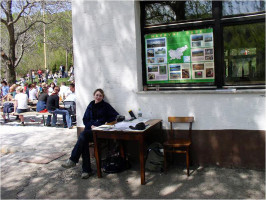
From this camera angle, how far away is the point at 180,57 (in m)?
5.48

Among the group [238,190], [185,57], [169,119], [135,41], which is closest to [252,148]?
[238,190]

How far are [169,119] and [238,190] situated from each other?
164 cm

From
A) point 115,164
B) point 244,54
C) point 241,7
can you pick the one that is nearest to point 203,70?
point 244,54

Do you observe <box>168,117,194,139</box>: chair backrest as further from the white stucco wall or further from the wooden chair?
the white stucco wall

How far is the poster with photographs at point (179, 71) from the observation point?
5.46m

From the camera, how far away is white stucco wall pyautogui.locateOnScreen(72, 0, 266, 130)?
486cm

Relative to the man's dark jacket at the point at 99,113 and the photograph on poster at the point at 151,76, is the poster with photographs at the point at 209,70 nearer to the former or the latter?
the photograph on poster at the point at 151,76

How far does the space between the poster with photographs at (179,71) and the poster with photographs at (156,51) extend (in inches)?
8.4

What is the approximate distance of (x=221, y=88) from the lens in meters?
5.20

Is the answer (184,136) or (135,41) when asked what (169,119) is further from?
(135,41)

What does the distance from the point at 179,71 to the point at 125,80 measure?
105cm

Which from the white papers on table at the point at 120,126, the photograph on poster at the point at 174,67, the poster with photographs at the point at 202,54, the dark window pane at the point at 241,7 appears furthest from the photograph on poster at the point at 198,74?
the white papers on table at the point at 120,126

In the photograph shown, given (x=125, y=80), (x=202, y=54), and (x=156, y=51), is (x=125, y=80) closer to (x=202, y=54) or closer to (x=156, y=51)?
(x=156, y=51)

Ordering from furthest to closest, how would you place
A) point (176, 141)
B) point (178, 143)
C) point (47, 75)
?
point (47, 75) < point (176, 141) < point (178, 143)
